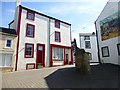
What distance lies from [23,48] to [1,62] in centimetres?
360

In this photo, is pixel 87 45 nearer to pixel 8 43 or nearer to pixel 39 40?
pixel 39 40

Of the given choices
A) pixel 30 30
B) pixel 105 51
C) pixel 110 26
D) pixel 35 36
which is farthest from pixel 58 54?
pixel 110 26

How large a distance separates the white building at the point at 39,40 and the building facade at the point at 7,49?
70 cm

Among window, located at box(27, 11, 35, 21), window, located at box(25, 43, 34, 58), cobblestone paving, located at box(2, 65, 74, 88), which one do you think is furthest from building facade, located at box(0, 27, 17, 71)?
cobblestone paving, located at box(2, 65, 74, 88)

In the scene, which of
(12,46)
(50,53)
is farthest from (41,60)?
(12,46)

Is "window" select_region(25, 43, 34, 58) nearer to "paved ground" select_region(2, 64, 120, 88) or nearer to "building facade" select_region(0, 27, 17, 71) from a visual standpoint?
"building facade" select_region(0, 27, 17, 71)

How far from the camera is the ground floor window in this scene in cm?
1572

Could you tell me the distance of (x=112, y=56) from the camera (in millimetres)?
17781

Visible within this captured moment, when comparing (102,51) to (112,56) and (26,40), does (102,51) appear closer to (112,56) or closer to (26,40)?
(112,56)

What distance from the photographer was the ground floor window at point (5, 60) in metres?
15.7

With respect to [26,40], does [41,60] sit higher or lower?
lower

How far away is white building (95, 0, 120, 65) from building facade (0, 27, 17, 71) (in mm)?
13431

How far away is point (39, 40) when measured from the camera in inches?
810

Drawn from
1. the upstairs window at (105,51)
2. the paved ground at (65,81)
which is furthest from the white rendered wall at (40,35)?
the upstairs window at (105,51)
